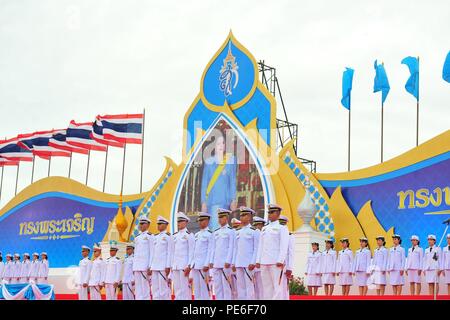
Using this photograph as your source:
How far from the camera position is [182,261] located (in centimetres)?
973

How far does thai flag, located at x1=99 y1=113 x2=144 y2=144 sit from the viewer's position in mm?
20109

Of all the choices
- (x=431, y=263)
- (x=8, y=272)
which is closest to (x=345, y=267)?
(x=431, y=263)

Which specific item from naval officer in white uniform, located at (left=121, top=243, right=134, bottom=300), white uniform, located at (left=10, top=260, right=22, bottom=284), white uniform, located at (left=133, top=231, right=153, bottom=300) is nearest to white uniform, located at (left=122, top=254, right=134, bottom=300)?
naval officer in white uniform, located at (left=121, top=243, right=134, bottom=300)

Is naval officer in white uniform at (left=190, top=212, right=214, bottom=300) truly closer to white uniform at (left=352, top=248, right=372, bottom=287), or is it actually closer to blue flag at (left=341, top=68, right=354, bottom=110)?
white uniform at (left=352, top=248, right=372, bottom=287)

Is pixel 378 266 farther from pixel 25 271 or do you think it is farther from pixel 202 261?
pixel 25 271

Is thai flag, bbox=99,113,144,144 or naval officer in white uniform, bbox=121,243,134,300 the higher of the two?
thai flag, bbox=99,113,144,144

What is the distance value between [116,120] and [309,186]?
755 cm

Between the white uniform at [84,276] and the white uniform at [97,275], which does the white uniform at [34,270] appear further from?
the white uniform at [97,275]

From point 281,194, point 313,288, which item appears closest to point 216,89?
point 281,194

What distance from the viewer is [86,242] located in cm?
2058

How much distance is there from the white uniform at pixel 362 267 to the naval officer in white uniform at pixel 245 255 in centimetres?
506

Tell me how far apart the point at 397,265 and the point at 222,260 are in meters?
5.02

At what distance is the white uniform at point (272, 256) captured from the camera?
8305mm

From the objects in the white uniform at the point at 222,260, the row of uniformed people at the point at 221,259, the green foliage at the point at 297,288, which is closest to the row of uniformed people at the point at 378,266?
the green foliage at the point at 297,288
